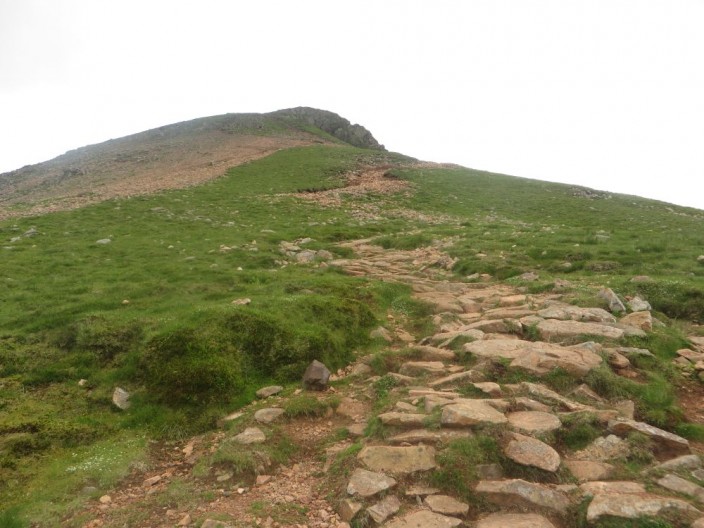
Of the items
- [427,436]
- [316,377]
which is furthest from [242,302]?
[427,436]

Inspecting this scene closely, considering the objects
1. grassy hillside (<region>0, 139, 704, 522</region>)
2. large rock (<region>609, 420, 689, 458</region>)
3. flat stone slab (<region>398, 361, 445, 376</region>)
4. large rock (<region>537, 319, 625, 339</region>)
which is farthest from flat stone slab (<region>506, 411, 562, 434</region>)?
grassy hillside (<region>0, 139, 704, 522</region>)

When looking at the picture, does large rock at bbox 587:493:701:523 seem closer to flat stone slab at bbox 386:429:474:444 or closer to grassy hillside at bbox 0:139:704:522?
flat stone slab at bbox 386:429:474:444

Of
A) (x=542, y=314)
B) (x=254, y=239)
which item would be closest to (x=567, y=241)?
(x=542, y=314)

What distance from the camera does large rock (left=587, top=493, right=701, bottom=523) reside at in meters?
5.20

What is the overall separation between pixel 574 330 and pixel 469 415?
4.82 meters

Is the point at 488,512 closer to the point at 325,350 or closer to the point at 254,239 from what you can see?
the point at 325,350

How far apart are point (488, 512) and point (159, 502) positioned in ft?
15.5

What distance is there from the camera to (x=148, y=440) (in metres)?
8.51

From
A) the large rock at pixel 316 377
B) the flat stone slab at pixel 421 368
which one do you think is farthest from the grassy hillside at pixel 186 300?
the flat stone slab at pixel 421 368

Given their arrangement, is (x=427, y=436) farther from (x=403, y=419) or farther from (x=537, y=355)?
(x=537, y=355)

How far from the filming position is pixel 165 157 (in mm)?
55438

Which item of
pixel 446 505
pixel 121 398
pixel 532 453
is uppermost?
pixel 532 453

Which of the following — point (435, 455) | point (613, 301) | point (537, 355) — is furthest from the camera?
point (613, 301)

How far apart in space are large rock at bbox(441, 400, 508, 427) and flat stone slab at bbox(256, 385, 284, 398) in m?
3.99
